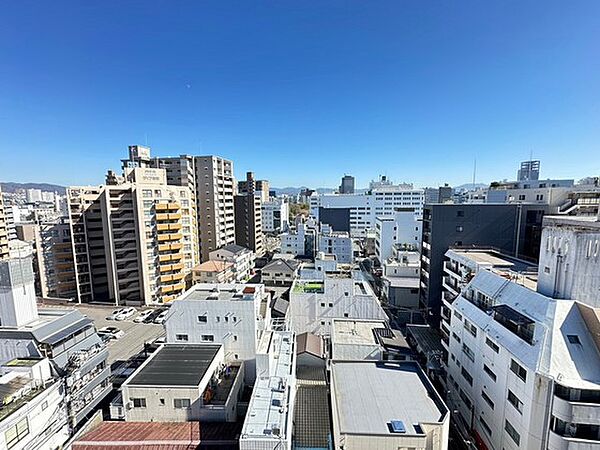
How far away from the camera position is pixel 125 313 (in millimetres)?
39406

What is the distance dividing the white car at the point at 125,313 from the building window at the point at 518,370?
41.5 meters

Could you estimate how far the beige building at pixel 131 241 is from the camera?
136ft

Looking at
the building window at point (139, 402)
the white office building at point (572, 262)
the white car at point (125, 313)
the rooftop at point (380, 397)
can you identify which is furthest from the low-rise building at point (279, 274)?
the white office building at point (572, 262)

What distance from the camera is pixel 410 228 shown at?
56.3m

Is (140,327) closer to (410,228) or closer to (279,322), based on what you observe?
(279,322)

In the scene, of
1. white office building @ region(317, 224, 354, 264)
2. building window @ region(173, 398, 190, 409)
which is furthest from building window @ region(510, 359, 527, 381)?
white office building @ region(317, 224, 354, 264)

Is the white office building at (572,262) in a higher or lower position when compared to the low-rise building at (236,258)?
higher

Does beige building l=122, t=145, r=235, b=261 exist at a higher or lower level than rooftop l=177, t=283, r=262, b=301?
higher

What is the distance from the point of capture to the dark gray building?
108 ft

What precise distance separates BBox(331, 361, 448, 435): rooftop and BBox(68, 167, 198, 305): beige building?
31914 mm

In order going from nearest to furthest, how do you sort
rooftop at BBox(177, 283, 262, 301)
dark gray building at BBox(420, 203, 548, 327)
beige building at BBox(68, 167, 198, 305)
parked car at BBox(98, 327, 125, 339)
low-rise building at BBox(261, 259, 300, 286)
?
rooftop at BBox(177, 283, 262, 301), dark gray building at BBox(420, 203, 548, 327), parked car at BBox(98, 327, 125, 339), beige building at BBox(68, 167, 198, 305), low-rise building at BBox(261, 259, 300, 286)

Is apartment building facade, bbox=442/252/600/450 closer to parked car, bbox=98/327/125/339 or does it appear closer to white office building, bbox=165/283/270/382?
white office building, bbox=165/283/270/382

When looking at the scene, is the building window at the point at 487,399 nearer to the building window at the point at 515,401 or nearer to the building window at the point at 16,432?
the building window at the point at 515,401

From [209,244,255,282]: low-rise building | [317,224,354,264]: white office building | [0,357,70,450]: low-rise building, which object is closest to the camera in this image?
[0,357,70,450]: low-rise building
